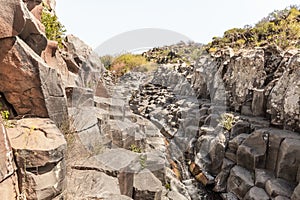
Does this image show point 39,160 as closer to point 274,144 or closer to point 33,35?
point 33,35

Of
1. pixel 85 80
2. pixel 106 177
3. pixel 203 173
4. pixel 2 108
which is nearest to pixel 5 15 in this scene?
pixel 2 108

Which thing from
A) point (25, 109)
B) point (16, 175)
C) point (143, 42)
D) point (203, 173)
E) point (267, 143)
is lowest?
point (203, 173)

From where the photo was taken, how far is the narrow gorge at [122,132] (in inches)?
96.2

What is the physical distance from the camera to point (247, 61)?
7.54m

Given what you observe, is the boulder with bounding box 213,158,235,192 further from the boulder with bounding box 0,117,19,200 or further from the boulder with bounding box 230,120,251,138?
the boulder with bounding box 0,117,19,200

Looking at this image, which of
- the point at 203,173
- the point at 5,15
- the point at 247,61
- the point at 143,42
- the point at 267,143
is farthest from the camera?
the point at 143,42

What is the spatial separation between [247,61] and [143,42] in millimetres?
7369

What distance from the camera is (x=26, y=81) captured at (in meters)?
2.85

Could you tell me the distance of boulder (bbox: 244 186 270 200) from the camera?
4.52 meters

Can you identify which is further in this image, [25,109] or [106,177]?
[106,177]

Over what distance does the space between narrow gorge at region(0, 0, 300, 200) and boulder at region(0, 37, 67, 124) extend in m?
0.01

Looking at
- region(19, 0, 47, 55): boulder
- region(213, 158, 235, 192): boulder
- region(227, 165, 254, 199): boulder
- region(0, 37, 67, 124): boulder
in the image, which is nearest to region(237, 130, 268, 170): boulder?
region(227, 165, 254, 199): boulder

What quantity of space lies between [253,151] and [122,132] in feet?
10.7

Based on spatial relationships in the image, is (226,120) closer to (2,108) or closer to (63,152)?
(63,152)
